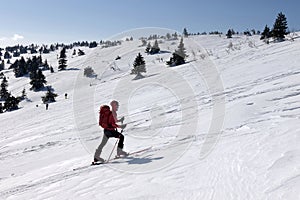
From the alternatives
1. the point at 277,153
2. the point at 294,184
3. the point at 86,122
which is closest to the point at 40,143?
the point at 86,122

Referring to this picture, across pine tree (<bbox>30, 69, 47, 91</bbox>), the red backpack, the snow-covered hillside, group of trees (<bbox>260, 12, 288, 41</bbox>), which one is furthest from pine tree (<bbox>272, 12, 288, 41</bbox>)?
pine tree (<bbox>30, 69, 47, 91</bbox>)

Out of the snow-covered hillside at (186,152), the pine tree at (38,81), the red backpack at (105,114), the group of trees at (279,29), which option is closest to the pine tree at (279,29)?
the group of trees at (279,29)

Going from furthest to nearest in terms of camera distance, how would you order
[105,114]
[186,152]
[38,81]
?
[38,81] → [105,114] → [186,152]

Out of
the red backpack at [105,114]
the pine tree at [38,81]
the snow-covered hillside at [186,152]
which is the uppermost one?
the pine tree at [38,81]

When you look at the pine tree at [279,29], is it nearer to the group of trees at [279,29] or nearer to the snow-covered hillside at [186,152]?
the group of trees at [279,29]

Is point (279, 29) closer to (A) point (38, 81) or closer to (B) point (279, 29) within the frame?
(B) point (279, 29)

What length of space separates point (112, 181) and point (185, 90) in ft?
41.6

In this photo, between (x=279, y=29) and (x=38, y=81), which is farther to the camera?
(x=38, y=81)

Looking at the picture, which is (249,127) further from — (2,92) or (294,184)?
(2,92)

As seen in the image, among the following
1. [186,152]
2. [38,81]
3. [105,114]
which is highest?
[38,81]

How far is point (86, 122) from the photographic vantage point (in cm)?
1598

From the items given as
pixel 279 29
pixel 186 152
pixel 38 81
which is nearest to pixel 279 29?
pixel 279 29

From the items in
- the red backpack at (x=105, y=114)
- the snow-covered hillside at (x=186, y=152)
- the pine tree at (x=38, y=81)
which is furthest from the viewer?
the pine tree at (x=38, y=81)

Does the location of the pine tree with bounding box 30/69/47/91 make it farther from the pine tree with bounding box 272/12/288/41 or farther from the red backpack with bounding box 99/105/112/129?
the red backpack with bounding box 99/105/112/129
